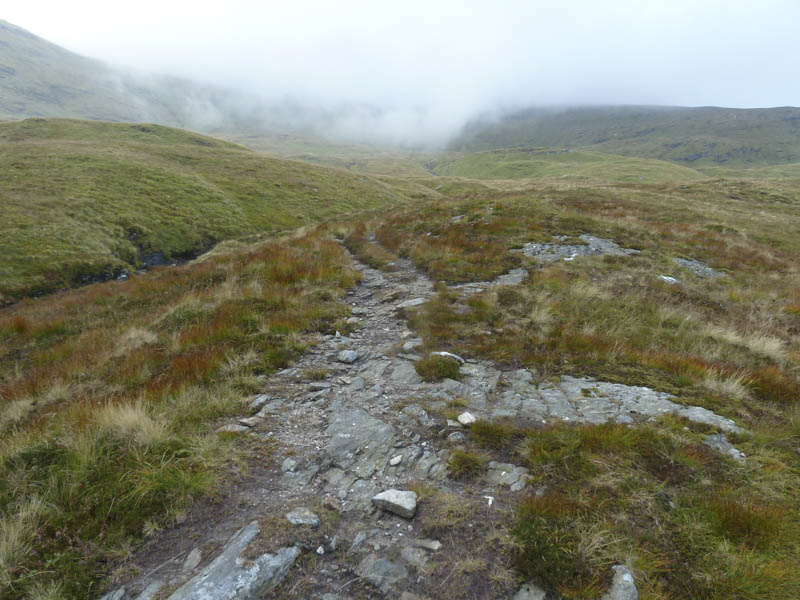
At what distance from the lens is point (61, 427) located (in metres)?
4.72

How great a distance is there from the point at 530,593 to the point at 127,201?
163ft

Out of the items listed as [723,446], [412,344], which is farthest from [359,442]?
[723,446]

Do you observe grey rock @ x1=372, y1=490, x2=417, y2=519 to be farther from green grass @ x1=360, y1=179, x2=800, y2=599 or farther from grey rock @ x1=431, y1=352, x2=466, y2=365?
grey rock @ x1=431, y1=352, x2=466, y2=365

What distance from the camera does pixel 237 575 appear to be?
10.4 ft

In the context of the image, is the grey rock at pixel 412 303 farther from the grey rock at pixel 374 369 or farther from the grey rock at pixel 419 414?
the grey rock at pixel 419 414

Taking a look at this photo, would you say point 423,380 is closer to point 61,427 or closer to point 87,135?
point 61,427

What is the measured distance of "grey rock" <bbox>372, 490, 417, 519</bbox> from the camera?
384 cm

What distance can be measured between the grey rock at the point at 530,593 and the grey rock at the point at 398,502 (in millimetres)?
1251

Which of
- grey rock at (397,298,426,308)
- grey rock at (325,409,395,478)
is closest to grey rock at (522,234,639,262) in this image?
grey rock at (397,298,426,308)

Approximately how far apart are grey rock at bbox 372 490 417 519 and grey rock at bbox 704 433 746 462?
13.1 ft

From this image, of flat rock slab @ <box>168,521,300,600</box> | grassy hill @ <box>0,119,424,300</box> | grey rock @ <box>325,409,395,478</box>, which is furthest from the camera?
grassy hill @ <box>0,119,424,300</box>

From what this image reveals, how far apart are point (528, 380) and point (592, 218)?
18.6 meters

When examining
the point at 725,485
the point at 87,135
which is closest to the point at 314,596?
the point at 725,485

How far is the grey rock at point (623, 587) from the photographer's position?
2.82 meters
